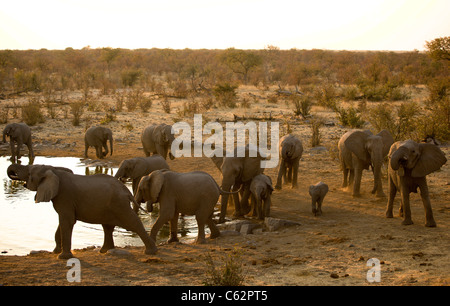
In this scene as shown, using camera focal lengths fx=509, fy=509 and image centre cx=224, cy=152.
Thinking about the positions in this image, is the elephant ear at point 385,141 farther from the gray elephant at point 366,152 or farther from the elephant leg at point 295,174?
the elephant leg at point 295,174

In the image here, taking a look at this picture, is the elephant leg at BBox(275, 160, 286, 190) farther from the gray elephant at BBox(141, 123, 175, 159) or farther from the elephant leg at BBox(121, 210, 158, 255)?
the elephant leg at BBox(121, 210, 158, 255)

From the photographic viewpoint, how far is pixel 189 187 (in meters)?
8.88

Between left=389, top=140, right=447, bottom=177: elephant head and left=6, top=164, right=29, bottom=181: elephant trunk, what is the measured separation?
6122 millimetres

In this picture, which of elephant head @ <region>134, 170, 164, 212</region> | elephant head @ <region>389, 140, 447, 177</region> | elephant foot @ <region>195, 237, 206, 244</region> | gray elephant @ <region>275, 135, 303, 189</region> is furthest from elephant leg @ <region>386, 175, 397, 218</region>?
elephant head @ <region>134, 170, 164, 212</region>

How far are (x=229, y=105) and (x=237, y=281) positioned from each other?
20084 mm

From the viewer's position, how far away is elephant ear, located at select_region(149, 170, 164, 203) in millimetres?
8617

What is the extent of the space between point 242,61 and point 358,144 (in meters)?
32.1

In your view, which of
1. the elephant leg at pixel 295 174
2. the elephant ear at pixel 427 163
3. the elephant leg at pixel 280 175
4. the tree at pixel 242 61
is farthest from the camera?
the tree at pixel 242 61

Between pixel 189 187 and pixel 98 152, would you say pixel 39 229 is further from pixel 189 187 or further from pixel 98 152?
pixel 98 152

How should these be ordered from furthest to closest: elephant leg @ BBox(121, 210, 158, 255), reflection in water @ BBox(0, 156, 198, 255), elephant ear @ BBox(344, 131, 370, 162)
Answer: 1. elephant ear @ BBox(344, 131, 370, 162)
2. reflection in water @ BBox(0, 156, 198, 255)
3. elephant leg @ BBox(121, 210, 158, 255)

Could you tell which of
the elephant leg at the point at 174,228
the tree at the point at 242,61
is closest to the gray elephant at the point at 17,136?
the elephant leg at the point at 174,228

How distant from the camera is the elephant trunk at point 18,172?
7.73 metres

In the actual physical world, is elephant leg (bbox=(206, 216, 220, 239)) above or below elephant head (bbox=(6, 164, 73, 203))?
below

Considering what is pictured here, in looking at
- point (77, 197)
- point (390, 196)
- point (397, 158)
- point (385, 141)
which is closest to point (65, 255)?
point (77, 197)
